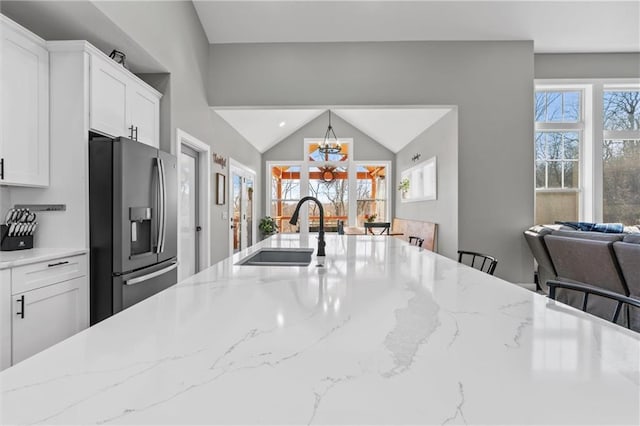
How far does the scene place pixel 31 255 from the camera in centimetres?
189

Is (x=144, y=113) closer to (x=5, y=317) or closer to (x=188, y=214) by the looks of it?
(x=188, y=214)

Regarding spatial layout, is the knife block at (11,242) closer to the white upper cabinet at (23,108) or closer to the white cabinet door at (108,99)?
the white upper cabinet at (23,108)

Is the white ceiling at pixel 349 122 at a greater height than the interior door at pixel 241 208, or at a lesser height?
greater

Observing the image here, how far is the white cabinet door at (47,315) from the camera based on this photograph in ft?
5.65

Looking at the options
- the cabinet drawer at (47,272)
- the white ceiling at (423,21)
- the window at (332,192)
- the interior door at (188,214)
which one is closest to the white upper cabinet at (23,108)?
the cabinet drawer at (47,272)

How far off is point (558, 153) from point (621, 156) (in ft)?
2.84

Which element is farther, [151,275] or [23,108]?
Answer: [151,275]

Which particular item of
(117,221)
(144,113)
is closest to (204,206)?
(144,113)

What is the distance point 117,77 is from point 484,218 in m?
4.09

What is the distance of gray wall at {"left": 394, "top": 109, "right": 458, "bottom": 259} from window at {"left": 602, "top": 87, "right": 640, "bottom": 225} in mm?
2239

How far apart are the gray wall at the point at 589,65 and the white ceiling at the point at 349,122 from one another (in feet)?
5.01

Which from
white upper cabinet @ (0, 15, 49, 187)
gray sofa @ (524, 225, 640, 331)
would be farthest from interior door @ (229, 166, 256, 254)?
gray sofa @ (524, 225, 640, 331)

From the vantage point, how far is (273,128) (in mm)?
6578

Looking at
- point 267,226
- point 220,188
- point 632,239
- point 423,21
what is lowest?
point 267,226
